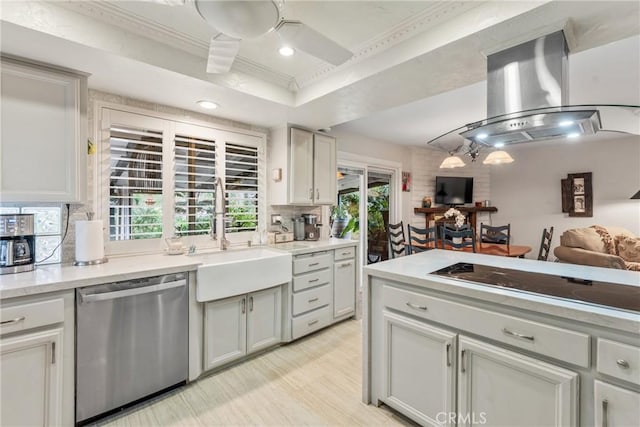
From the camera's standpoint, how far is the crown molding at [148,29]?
164 centimetres

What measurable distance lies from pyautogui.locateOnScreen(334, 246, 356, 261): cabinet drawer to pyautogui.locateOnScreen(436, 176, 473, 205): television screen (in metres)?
3.32

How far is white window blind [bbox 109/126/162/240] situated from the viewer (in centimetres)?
238

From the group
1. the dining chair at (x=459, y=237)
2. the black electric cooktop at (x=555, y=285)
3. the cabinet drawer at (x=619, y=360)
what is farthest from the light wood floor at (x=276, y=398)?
the dining chair at (x=459, y=237)

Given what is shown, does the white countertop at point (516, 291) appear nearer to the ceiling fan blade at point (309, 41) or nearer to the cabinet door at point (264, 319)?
the cabinet door at point (264, 319)

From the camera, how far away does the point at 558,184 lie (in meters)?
5.75

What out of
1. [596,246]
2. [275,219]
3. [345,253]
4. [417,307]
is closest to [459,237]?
[345,253]

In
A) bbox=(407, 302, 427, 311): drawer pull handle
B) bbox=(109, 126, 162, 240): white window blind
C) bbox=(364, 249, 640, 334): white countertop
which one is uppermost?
bbox=(109, 126, 162, 240): white window blind

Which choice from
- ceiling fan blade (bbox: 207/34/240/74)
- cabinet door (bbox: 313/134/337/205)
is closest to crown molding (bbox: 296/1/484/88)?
ceiling fan blade (bbox: 207/34/240/74)

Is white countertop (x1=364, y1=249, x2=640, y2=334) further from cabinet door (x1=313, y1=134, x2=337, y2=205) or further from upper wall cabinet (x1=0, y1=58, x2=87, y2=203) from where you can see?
upper wall cabinet (x1=0, y1=58, x2=87, y2=203)

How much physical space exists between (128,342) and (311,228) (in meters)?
2.15

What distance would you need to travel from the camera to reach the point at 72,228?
2.18 m

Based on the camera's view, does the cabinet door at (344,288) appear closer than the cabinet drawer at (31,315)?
No

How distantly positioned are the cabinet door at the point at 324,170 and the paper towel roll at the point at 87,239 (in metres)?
2.12

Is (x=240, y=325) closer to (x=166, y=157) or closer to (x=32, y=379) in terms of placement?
(x=32, y=379)
